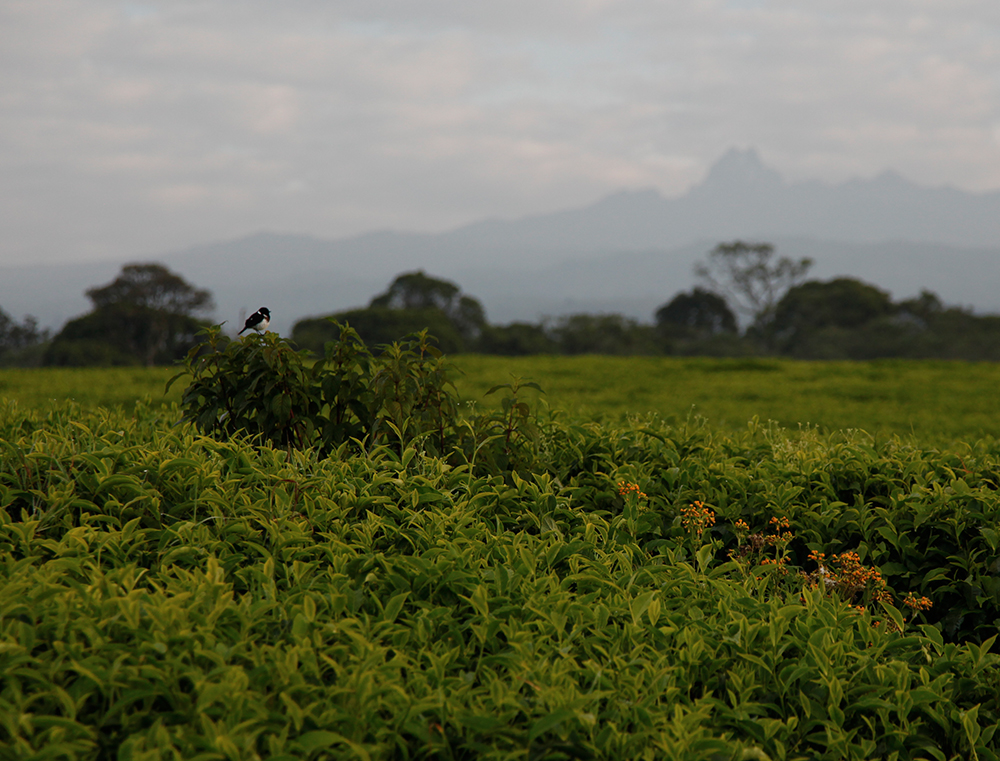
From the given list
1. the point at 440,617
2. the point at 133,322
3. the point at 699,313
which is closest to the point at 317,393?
the point at 440,617

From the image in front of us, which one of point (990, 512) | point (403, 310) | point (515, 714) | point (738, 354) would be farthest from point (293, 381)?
point (738, 354)

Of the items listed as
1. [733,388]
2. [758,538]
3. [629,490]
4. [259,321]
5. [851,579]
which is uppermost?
[259,321]

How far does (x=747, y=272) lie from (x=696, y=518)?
6182 centimetres

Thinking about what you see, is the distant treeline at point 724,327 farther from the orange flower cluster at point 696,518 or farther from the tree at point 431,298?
the orange flower cluster at point 696,518

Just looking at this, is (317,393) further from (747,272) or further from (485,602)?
(747,272)

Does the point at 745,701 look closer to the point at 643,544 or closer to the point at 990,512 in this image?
the point at 643,544

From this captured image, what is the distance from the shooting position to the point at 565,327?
42.3m

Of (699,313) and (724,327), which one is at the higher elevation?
(699,313)

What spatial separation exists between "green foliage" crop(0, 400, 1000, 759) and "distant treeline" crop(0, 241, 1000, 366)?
27282 millimetres

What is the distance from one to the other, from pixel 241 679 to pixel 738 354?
136 ft

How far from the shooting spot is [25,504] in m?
2.89

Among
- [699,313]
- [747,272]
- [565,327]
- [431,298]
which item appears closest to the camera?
[431,298]

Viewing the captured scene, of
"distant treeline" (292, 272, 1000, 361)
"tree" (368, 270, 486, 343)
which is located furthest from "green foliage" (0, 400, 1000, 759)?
"tree" (368, 270, 486, 343)

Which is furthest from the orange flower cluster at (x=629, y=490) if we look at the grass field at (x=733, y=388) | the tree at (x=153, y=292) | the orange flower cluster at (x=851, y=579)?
the tree at (x=153, y=292)
